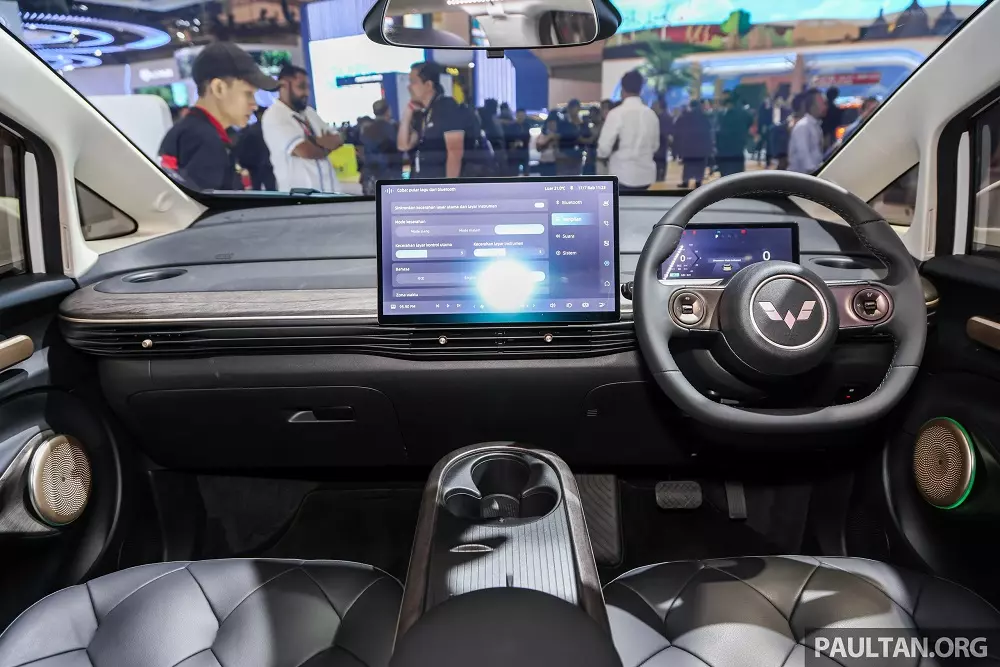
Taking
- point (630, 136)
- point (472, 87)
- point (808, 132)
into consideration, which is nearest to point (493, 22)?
point (472, 87)

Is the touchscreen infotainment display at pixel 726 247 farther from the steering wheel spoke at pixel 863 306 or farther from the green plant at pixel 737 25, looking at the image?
the green plant at pixel 737 25

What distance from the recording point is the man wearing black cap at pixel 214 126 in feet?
8.18

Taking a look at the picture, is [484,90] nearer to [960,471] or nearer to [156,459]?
[156,459]

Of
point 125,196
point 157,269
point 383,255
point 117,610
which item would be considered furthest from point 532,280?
point 125,196

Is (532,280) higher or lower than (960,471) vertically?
higher

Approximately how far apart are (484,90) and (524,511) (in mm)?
2985

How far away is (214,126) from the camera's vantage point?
9.37 ft

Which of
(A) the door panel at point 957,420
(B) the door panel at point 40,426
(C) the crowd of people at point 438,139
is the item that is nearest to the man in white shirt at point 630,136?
(C) the crowd of people at point 438,139

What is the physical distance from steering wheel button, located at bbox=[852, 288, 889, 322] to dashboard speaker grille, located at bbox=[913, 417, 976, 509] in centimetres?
54

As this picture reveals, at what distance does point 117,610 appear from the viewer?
1.29m

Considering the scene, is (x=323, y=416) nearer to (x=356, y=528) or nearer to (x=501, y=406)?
(x=501, y=406)

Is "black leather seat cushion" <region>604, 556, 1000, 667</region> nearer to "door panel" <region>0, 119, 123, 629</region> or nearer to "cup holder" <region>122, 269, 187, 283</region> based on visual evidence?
"door panel" <region>0, 119, 123, 629</region>

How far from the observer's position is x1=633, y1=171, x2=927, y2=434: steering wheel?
1.21m

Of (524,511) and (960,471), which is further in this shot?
(960,471)
